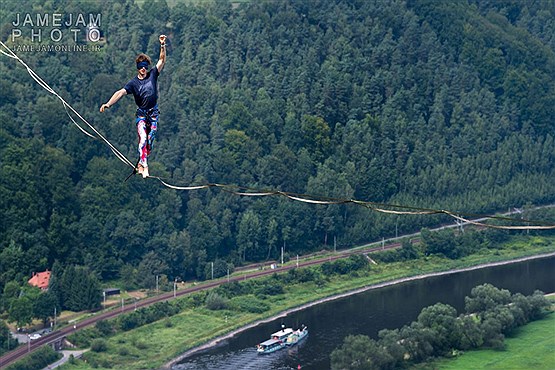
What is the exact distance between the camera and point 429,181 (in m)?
101

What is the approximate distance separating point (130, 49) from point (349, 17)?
2099 cm

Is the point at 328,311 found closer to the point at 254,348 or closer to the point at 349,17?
the point at 254,348

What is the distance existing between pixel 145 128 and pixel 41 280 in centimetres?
5561

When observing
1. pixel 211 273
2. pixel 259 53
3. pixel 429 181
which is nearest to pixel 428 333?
pixel 211 273

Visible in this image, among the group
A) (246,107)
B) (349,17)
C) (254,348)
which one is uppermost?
(349,17)

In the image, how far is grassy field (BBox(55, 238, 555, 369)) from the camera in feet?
234

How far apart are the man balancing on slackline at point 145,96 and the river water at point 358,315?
44.4m

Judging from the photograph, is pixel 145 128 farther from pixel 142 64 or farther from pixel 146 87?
pixel 142 64

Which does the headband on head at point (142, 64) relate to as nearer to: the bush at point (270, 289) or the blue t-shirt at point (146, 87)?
the blue t-shirt at point (146, 87)

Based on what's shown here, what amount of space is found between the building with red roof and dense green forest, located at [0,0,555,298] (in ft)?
1.96

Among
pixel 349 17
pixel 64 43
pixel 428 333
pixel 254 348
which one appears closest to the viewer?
pixel 428 333

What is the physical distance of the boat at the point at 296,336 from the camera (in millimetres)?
73062

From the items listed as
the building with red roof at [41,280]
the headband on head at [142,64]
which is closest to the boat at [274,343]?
the building with red roof at [41,280]

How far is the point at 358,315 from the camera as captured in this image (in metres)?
79.2
